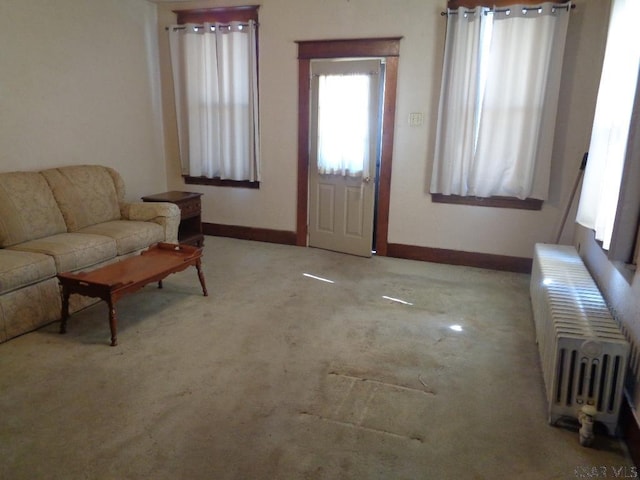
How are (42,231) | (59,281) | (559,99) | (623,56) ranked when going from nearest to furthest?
(623,56), (59,281), (42,231), (559,99)

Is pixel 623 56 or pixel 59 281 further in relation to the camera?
pixel 59 281

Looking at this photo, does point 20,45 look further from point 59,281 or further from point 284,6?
point 284,6

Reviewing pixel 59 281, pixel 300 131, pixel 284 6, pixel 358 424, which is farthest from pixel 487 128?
pixel 59 281

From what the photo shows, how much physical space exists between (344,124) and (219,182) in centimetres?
176

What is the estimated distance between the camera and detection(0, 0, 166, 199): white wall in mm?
3861

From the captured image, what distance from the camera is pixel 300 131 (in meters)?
5.11

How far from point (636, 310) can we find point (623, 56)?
1.52 m

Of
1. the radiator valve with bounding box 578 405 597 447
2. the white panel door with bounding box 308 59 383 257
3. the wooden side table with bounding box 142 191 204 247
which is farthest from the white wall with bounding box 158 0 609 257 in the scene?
the radiator valve with bounding box 578 405 597 447

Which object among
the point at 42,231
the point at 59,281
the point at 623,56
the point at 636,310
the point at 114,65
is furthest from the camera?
the point at 114,65

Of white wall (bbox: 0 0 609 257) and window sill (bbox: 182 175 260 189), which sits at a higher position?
white wall (bbox: 0 0 609 257)

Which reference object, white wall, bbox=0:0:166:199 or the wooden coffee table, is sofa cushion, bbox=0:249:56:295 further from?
white wall, bbox=0:0:166:199

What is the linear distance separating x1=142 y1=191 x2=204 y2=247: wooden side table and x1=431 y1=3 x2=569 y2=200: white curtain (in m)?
2.66

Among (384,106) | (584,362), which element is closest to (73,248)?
(384,106)

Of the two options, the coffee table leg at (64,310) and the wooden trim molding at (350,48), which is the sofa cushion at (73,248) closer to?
the coffee table leg at (64,310)
